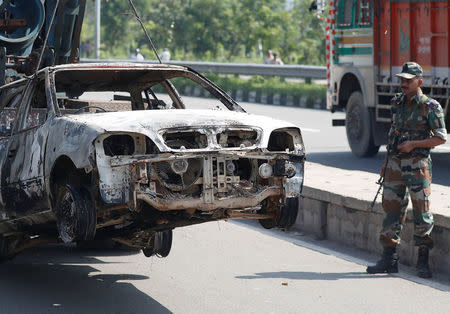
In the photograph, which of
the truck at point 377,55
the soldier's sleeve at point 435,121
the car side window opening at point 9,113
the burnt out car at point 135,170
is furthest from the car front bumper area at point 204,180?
the truck at point 377,55

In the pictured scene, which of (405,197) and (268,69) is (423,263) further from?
(268,69)

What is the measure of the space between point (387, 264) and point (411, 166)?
33.1 inches

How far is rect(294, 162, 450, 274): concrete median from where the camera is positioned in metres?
8.87

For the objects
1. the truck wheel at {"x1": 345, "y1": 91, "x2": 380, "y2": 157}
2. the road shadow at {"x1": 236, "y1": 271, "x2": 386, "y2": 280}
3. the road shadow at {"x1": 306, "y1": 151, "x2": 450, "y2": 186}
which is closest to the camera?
the road shadow at {"x1": 236, "y1": 271, "x2": 386, "y2": 280}

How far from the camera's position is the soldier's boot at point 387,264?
8.78 m

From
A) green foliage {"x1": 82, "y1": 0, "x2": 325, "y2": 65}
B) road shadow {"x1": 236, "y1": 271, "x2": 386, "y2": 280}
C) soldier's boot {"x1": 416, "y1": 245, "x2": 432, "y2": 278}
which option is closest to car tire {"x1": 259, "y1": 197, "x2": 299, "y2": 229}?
road shadow {"x1": 236, "y1": 271, "x2": 386, "y2": 280}

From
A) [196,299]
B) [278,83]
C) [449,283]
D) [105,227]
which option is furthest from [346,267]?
[278,83]

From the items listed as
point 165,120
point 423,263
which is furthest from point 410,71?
point 165,120

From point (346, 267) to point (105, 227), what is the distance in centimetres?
237

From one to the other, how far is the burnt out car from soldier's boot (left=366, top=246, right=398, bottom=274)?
126 cm

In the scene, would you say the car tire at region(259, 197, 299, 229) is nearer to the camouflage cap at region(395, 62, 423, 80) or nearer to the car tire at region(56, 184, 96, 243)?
the car tire at region(56, 184, 96, 243)

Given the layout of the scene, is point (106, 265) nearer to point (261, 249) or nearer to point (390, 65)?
point (261, 249)

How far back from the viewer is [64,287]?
27.2 ft

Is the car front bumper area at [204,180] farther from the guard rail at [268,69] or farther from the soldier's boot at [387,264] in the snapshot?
the guard rail at [268,69]
